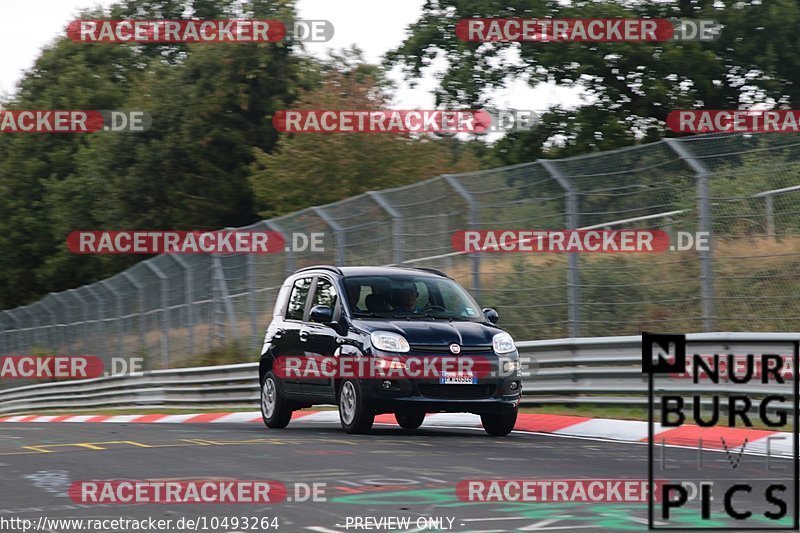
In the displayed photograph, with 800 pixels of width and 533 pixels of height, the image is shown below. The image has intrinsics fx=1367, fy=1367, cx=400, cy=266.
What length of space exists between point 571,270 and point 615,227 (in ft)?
2.73

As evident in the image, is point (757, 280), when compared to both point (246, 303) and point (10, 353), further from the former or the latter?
point (10, 353)

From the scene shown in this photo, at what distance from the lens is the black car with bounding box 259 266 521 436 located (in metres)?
12.8

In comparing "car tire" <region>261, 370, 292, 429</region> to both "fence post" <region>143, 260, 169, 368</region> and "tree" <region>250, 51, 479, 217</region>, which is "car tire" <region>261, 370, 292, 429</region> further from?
"tree" <region>250, 51, 479, 217</region>

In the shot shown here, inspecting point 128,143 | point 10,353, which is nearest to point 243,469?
point 10,353

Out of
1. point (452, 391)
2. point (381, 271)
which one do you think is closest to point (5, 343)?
point (381, 271)

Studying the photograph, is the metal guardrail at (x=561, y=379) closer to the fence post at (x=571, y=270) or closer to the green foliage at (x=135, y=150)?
the fence post at (x=571, y=270)

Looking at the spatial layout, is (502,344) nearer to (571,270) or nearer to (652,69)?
(571,270)

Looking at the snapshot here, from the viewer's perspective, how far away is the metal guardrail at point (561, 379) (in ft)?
43.8

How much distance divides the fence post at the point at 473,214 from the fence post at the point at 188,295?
9606 millimetres

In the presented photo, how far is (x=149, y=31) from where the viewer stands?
63656 millimetres

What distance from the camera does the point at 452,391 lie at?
12852 mm

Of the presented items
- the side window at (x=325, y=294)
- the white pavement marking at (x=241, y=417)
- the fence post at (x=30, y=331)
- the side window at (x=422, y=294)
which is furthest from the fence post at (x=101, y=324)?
the side window at (x=422, y=294)

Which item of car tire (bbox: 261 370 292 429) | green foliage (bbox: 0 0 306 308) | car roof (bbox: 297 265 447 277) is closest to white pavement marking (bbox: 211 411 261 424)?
car tire (bbox: 261 370 292 429)

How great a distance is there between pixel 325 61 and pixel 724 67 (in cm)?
1759
